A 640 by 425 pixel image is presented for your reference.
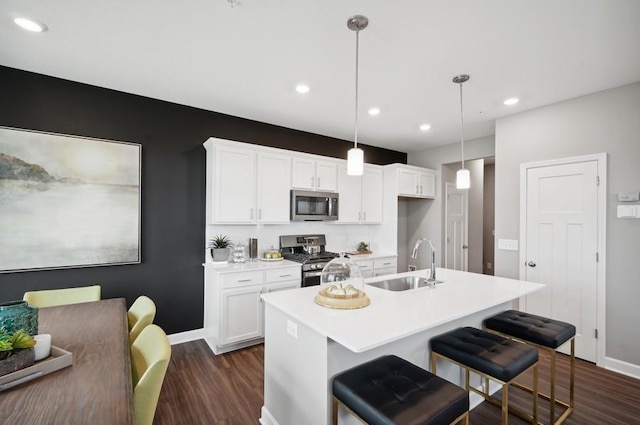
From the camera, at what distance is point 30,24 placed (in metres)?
2.07

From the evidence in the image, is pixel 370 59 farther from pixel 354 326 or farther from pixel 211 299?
pixel 211 299

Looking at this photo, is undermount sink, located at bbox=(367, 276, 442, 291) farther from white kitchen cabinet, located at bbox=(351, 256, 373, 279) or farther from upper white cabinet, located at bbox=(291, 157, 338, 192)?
upper white cabinet, located at bbox=(291, 157, 338, 192)

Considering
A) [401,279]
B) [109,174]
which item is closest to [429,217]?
[401,279]

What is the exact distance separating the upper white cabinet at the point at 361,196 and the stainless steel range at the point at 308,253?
53cm

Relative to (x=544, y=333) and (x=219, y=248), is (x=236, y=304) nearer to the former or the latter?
(x=219, y=248)

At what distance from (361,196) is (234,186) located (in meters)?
2.15

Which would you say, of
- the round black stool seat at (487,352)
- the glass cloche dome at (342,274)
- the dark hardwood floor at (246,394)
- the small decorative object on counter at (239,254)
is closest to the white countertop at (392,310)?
the glass cloche dome at (342,274)

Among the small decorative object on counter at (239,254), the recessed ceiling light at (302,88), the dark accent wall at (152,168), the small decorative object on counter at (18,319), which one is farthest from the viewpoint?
the small decorative object on counter at (239,254)

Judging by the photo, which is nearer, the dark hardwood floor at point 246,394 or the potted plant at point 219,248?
the dark hardwood floor at point 246,394

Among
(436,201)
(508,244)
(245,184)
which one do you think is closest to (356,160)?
(245,184)

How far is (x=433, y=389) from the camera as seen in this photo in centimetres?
147

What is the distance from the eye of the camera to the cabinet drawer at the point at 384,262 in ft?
15.0

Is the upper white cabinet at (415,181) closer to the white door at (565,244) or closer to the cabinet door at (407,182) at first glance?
the cabinet door at (407,182)

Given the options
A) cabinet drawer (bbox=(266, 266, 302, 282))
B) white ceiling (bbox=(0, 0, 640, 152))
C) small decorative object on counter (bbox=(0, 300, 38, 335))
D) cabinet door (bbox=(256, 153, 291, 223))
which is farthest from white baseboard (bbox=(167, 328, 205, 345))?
white ceiling (bbox=(0, 0, 640, 152))
